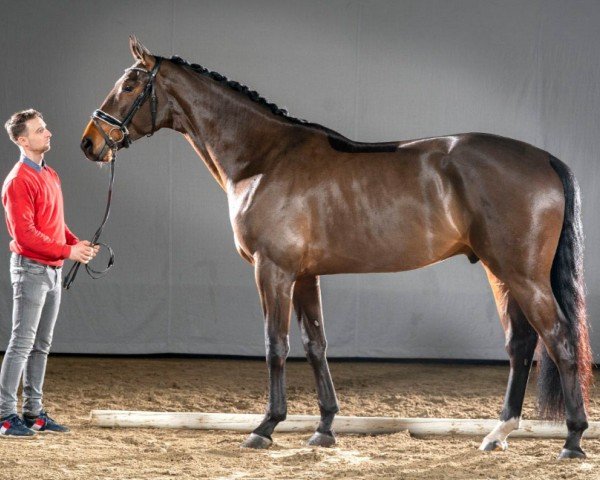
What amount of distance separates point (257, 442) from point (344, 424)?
1.65ft

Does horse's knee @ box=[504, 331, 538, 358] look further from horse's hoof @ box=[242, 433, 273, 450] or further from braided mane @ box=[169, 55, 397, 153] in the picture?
horse's hoof @ box=[242, 433, 273, 450]

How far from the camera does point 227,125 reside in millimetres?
3893

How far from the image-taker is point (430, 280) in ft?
21.4

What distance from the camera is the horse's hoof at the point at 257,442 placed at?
3.68m

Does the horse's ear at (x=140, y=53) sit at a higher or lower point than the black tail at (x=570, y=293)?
higher

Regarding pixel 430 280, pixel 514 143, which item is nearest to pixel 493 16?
pixel 430 280

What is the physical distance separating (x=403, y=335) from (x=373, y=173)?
10.3 feet

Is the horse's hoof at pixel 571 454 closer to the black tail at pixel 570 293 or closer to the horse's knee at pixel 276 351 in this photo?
the black tail at pixel 570 293

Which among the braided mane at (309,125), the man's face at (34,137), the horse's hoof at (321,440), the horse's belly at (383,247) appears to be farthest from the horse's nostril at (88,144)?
the horse's hoof at (321,440)

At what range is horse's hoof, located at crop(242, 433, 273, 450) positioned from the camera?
3.68 metres

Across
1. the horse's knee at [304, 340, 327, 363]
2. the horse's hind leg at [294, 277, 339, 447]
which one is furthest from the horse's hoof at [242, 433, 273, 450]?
the horse's knee at [304, 340, 327, 363]

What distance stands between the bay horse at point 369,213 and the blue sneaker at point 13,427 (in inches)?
42.7

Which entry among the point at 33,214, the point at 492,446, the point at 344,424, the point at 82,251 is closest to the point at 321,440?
the point at 344,424

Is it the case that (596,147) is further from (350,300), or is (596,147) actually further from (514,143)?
(514,143)
